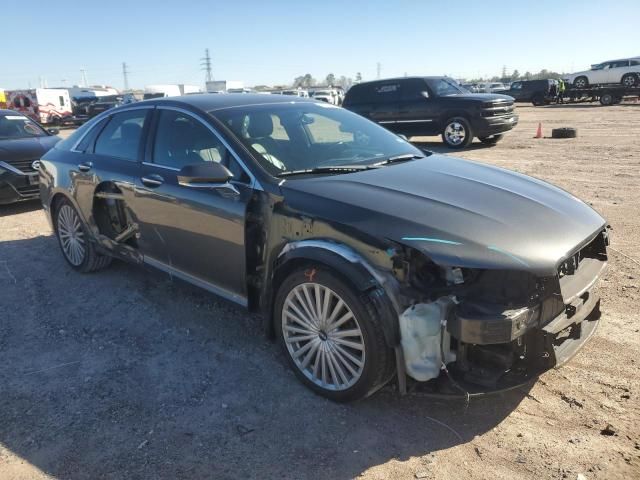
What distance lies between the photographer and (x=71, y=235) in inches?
213

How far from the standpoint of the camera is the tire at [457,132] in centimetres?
1334

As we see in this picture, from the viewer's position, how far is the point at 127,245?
15.1 ft

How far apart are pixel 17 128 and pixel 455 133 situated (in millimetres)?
9863

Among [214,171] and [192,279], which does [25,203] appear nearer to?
[192,279]

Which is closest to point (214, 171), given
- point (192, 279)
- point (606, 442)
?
point (192, 279)

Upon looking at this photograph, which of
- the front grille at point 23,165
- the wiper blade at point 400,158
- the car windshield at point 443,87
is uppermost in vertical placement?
the car windshield at point 443,87

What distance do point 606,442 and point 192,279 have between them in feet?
9.30

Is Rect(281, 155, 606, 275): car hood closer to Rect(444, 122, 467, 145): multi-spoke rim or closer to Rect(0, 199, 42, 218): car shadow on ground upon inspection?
Rect(0, 199, 42, 218): car shadow on ground

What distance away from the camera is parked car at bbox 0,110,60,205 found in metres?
7.91

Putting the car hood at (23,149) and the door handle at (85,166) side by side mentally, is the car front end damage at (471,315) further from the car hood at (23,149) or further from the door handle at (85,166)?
the car hood at (23,149)

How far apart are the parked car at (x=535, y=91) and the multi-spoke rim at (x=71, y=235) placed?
3382 cm

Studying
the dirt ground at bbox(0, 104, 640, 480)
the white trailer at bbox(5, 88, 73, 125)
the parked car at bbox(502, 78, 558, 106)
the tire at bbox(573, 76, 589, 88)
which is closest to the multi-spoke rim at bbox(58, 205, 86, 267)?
the dirt ground at bbox(0, 104, 640, 480)

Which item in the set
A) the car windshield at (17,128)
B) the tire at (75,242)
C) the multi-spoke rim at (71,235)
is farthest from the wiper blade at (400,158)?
the car windshield at (17,128)

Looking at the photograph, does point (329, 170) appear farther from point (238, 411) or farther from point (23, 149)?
point (23, 149)
